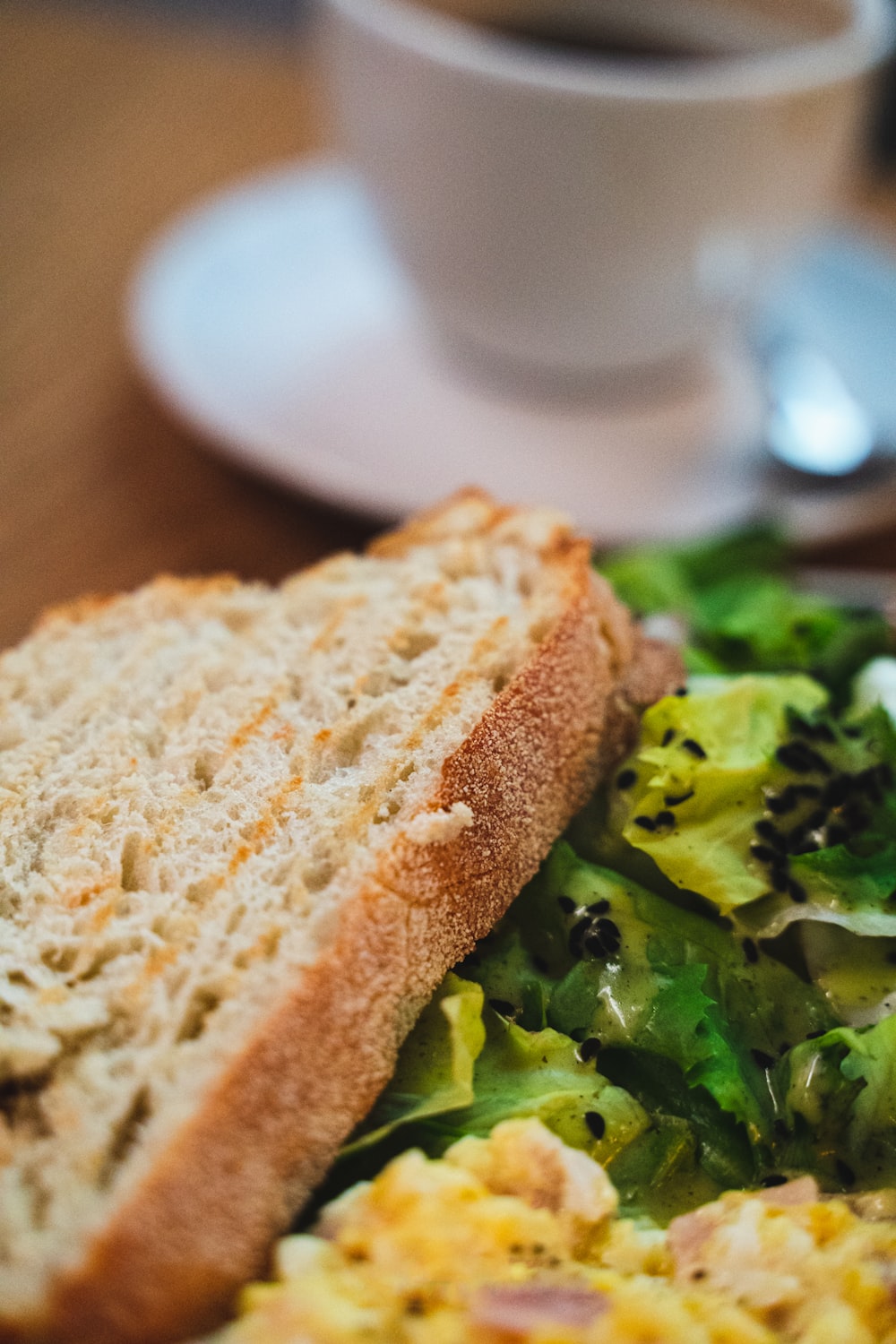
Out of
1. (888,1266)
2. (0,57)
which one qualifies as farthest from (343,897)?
(0,57)

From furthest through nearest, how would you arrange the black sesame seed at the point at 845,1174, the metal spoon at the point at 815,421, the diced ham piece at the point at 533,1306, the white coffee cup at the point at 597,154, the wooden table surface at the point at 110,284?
the metal spoon at the point at 815,421, the wooden table surface at the point at 110,284, the white coffee cup at the point at 597,154, the black sesame seed at the point at 845,1174, the diced ham piece at the point at 533,1306

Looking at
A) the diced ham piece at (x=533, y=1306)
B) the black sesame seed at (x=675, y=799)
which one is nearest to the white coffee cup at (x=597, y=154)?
the black sesame seed at (x=675, y=799)

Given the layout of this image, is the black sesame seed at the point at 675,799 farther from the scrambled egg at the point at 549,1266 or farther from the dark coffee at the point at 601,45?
the dark coffee at the point at 601,45

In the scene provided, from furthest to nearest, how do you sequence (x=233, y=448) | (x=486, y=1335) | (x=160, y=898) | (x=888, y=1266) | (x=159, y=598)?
(x=233, y=448)
(x=159, y=598)
(x=160, y=898)
(x=888, y=1266)
(x=486, y=1335)

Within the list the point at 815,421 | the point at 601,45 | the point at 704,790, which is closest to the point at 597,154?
the point at 601,45

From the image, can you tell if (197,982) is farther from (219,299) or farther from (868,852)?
(219,299)

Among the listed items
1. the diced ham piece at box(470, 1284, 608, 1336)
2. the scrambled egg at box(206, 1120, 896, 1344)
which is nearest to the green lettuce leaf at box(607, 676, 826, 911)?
the scrambled egg at box(206, 1120, 896, 1344)
